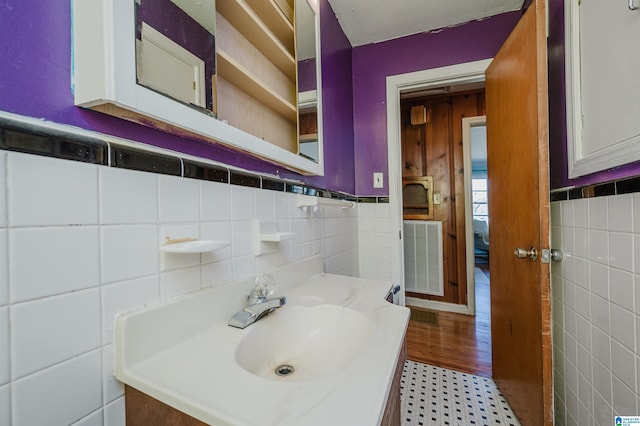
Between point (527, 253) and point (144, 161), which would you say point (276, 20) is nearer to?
point (144, 161)

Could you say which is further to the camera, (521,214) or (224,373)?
(521,214)

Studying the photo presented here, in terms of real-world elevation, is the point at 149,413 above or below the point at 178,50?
below

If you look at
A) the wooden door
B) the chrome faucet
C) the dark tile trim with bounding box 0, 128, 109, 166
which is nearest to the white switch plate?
the wooden door

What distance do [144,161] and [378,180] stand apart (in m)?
1.63

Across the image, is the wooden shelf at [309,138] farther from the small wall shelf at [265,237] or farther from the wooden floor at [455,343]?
the wooden floor at [455,343]

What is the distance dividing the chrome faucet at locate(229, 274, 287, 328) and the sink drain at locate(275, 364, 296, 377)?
0.46 ft

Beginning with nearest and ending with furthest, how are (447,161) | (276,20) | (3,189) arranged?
(3,189) < (276,20) < (447,161)

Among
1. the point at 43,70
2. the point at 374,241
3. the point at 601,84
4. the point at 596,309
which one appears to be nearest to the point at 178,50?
the point at 43,70

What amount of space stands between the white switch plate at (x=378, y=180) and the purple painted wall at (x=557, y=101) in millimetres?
946

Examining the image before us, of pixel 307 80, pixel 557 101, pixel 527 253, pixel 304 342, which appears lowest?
pixel 304 342

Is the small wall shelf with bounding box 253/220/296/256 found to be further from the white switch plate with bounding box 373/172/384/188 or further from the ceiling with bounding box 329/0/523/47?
the ceiling with bounding box 329/0/523/47

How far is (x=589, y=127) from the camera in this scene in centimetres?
96

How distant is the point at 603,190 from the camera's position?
0.87 metres

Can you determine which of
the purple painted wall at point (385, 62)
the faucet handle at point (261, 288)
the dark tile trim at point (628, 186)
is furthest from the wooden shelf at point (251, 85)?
the dark tile trim at point (628, 186)
